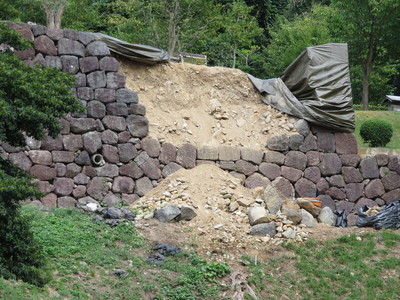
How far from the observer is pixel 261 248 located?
32.1ft

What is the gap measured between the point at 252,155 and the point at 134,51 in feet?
10.8

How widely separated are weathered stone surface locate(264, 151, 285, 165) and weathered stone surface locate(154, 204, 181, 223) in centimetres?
285

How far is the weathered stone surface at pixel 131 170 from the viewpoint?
1129cm

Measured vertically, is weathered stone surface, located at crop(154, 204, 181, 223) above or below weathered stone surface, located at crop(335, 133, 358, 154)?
below

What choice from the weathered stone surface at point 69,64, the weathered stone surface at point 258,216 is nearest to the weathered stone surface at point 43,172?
the weathered stone surface at point 69,64

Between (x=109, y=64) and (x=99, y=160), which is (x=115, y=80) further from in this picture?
(x=99, y=160)

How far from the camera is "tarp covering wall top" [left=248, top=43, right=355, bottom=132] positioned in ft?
41.3

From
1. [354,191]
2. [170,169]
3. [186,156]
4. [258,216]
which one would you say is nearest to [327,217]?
[354,191]

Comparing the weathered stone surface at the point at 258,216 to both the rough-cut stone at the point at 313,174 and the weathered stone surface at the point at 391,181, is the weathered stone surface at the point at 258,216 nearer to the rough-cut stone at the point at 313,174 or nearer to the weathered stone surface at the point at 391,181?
the rough-cut stone at the point at 313,174

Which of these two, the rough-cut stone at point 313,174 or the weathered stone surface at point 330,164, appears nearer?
the rough-cut stone at point 313,174

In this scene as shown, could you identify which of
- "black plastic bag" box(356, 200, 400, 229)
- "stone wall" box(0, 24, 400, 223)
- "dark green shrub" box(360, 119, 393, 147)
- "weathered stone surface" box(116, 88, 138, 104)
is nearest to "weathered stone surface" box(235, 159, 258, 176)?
"stone wall" box(0, 24, 400, 223)

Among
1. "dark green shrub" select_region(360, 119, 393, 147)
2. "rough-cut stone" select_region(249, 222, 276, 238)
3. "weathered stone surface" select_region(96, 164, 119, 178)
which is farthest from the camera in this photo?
"dark green shrub" select_region(360, 119, 393, 147)

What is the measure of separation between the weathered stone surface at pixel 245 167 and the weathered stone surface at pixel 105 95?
293 cm

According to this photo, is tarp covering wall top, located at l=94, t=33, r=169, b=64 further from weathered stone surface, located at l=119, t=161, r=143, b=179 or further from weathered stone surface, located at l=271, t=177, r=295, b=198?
weathered stone surface, located at l=271, t=177, r=295, b=198
